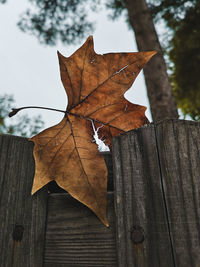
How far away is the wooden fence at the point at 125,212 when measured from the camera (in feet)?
1.80

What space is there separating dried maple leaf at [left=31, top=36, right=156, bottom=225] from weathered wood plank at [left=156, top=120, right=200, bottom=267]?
12 centimetres

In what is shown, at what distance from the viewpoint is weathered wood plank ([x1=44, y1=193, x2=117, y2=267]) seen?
608mm

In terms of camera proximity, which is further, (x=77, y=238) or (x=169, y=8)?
(x=169, y=8)

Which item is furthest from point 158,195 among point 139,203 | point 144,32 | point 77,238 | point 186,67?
point 186,67

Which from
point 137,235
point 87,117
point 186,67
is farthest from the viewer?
point 186,67

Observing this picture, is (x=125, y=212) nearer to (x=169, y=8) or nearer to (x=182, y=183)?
(x=182, y=183)

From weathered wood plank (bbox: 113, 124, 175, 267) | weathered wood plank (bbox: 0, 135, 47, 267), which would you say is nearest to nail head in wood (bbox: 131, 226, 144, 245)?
weathered wood plank (bbox: 113, 124, 175, 267)

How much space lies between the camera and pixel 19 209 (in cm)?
65

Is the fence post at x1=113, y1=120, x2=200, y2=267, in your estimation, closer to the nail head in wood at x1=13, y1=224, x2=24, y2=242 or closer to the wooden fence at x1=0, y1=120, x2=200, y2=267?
the wooden fence at x1=0, y1=120, x2=200, y2=267

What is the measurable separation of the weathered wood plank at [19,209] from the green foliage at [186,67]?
12.7ft

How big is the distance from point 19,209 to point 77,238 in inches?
7.2

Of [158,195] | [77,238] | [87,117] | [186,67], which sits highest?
[186,67]

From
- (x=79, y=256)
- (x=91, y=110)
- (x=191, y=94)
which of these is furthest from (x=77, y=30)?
(x=79, y=256)

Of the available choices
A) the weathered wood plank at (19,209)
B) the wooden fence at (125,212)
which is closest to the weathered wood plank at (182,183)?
the wooden fence at (125,212)
